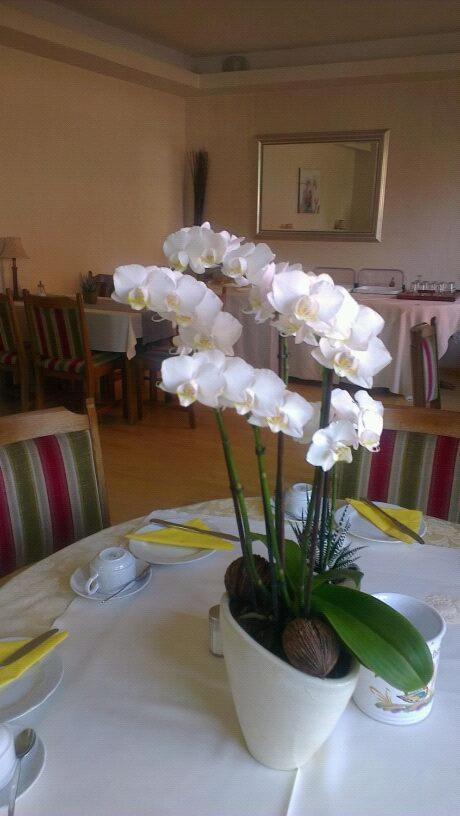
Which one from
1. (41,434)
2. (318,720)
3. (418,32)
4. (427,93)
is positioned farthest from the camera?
(427,93)

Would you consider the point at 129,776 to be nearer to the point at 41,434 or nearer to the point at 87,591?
the point at 87,591

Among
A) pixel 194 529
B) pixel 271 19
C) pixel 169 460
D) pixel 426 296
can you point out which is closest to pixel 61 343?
pixel 169 460

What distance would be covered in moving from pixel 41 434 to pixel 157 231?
4.95 m

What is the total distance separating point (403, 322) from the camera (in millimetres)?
3951

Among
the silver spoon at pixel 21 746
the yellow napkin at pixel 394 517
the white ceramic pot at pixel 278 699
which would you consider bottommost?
the silver spoon at pixel 21 746

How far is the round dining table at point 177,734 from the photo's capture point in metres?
0.58

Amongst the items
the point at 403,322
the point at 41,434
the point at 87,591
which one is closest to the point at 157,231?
the point at 403,322

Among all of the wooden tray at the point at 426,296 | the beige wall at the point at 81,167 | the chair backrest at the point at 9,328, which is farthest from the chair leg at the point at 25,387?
the wooden tray at the point at 426,296

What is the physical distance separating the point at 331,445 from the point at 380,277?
16.7 feet

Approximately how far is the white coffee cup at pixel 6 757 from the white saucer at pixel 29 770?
0.01 metres

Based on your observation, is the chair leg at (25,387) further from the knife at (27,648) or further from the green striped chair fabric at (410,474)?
the knife at (27,648)

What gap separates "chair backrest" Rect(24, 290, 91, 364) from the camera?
10.7ft

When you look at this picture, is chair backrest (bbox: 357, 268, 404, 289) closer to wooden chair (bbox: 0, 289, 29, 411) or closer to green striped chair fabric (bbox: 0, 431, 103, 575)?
wooden chair (bbox: 0, 289, 29, 411)

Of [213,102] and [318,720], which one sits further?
[213,102]
